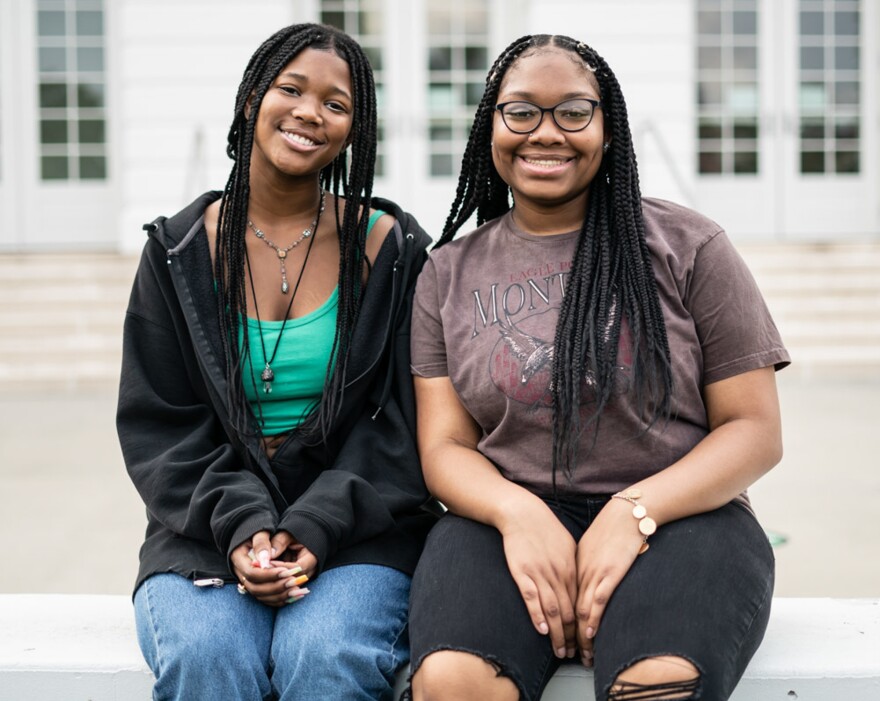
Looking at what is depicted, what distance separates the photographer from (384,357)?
2340 millimetres

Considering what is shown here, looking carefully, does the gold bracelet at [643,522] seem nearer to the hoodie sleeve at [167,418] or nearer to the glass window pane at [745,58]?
the hoodie sleeve at [167,418]

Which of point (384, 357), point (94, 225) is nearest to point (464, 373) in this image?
point (384, 357)

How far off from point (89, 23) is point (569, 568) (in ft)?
34.1

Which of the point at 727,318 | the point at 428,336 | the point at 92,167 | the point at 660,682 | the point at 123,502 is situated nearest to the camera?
the point at 660,682

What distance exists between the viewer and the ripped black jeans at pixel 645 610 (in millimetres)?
1746

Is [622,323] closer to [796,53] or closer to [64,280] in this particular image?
[64,280]

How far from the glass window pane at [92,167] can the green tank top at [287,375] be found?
31.0 feet

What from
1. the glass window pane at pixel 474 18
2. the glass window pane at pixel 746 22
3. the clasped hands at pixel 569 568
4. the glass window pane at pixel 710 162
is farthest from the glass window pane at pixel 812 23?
the clasped hands at pixel 569 568

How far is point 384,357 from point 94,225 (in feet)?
30.9

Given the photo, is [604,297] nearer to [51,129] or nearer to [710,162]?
[710,162]

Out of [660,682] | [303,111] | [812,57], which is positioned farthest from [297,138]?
[812,57]

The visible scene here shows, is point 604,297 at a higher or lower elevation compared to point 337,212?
lower

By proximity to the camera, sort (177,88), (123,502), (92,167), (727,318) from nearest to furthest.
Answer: (727,318) → (123,502) → (177,88) → (92,167)

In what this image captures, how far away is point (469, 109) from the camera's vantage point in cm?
1073
